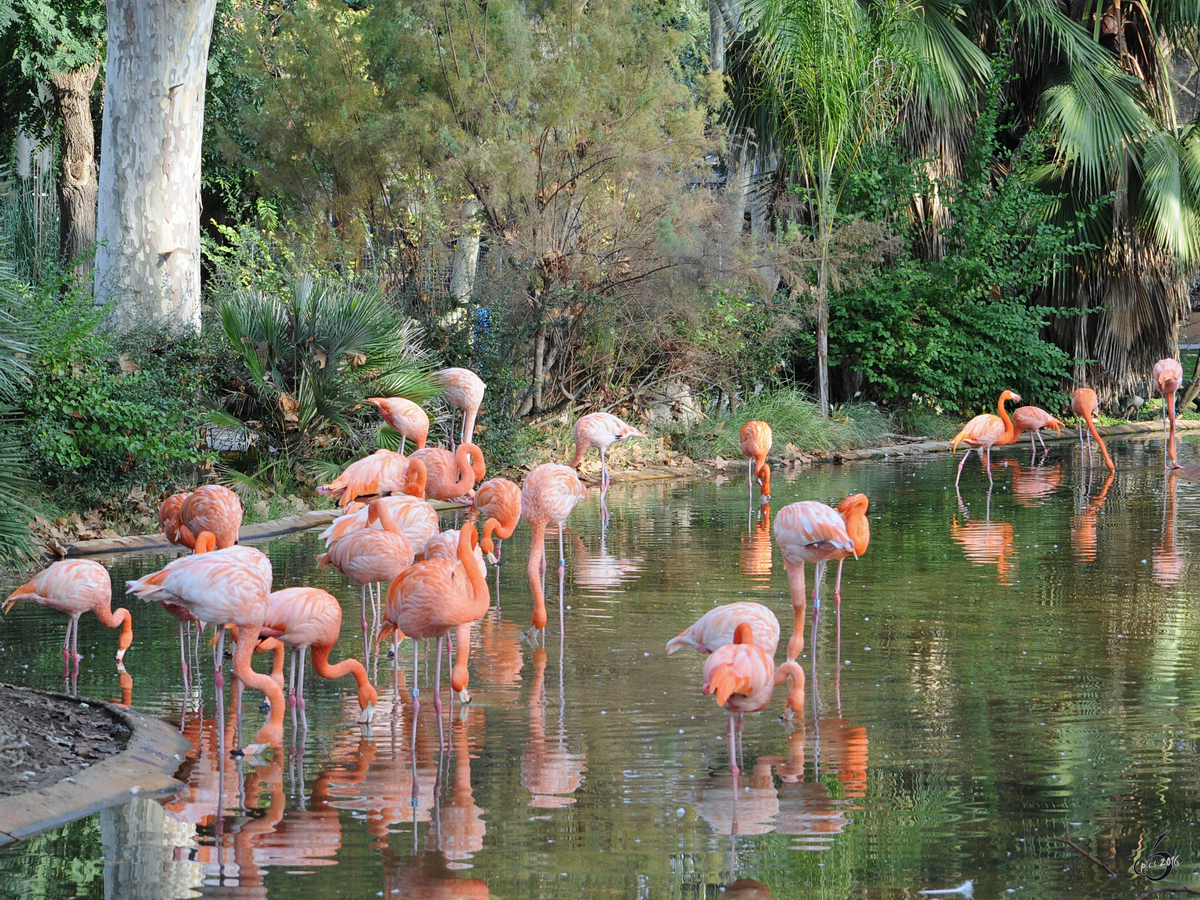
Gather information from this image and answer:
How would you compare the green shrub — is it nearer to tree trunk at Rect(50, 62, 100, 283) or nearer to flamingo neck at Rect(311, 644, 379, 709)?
flamingo neck at Rect(311, 644, 379, 709)

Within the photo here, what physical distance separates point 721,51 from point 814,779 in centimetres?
1814

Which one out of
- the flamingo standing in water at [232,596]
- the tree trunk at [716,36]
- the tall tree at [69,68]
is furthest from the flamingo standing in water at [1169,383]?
the tall tree at [69,68]

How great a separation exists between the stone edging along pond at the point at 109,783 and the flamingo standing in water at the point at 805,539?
252cm

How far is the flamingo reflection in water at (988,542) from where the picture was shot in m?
9.12

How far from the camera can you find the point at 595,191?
15359mm

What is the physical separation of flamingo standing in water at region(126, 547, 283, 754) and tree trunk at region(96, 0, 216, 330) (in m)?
7.93

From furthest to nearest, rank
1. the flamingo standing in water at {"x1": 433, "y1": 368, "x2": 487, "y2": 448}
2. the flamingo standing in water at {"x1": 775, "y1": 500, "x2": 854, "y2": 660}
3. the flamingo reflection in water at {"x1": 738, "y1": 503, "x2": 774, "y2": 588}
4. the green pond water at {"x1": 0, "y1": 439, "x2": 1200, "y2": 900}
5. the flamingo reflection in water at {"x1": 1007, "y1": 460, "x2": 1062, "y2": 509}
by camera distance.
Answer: the flamingo reflection in water at {"x1": 1007, "y1": 460, "x2": 1062, "y2": 509} → the flamingo standing in water at {"x1": 433, "y1": 368, "x2": 487, "y2": 448} → the flamingo reflection in water at {"x1": 738, "y1": 503, "x2": 774, "y2": 588} → the flamingo standing in water at {"x1": 775, "y1": 500, "x2": 854, "y2": 660} → the green pond water at {"x1": 0, "y1": 439, "x2": 1200, "y2": 900}

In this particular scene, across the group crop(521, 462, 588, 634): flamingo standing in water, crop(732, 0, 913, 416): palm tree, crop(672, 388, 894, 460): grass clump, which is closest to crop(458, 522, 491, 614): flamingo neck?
crop(521, 462, 588, 634): flamingo standing in water

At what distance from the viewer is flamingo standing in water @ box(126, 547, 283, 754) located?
4.92 m

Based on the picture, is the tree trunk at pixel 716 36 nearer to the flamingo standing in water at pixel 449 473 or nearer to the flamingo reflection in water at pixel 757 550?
the flamingo reflection in water at pixel 757 550

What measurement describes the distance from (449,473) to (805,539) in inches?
131

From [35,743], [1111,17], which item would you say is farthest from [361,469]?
[1111,17]

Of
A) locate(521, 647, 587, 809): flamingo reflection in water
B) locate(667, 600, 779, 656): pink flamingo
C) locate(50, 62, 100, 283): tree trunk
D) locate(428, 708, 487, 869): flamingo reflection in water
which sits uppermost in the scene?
locate(50, 62, 100, 283): tree trunk

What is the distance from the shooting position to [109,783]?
458 cm
